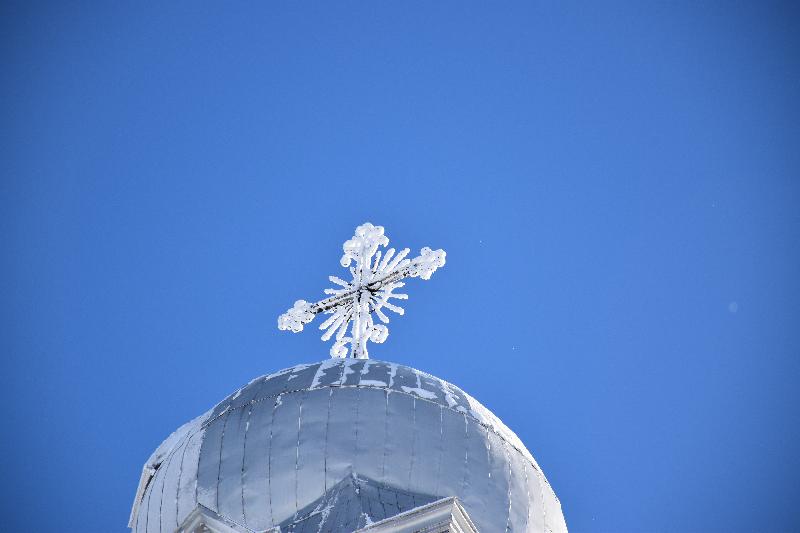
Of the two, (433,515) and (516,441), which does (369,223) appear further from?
(433,515)

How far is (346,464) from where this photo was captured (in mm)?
15172

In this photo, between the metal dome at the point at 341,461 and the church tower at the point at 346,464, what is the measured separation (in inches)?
0.7

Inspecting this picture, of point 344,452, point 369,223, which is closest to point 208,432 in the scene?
point 344,452

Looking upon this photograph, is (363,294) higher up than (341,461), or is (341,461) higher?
(363,294)

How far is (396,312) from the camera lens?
731 inches

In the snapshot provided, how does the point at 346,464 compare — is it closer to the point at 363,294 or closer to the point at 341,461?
the point at 341,461

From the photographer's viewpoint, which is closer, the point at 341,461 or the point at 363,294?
the point at 341,461

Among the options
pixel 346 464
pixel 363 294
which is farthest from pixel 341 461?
pixel 363 294

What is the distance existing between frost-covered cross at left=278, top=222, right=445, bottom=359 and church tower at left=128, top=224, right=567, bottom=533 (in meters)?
1.56

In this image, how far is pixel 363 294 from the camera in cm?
1891

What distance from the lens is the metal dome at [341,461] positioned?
1495cm

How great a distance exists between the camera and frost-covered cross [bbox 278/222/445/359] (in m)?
18.6

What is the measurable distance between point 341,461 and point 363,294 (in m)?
4.32

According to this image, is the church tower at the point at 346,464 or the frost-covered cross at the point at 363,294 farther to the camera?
the frost-covered cross at the point at 363,294
